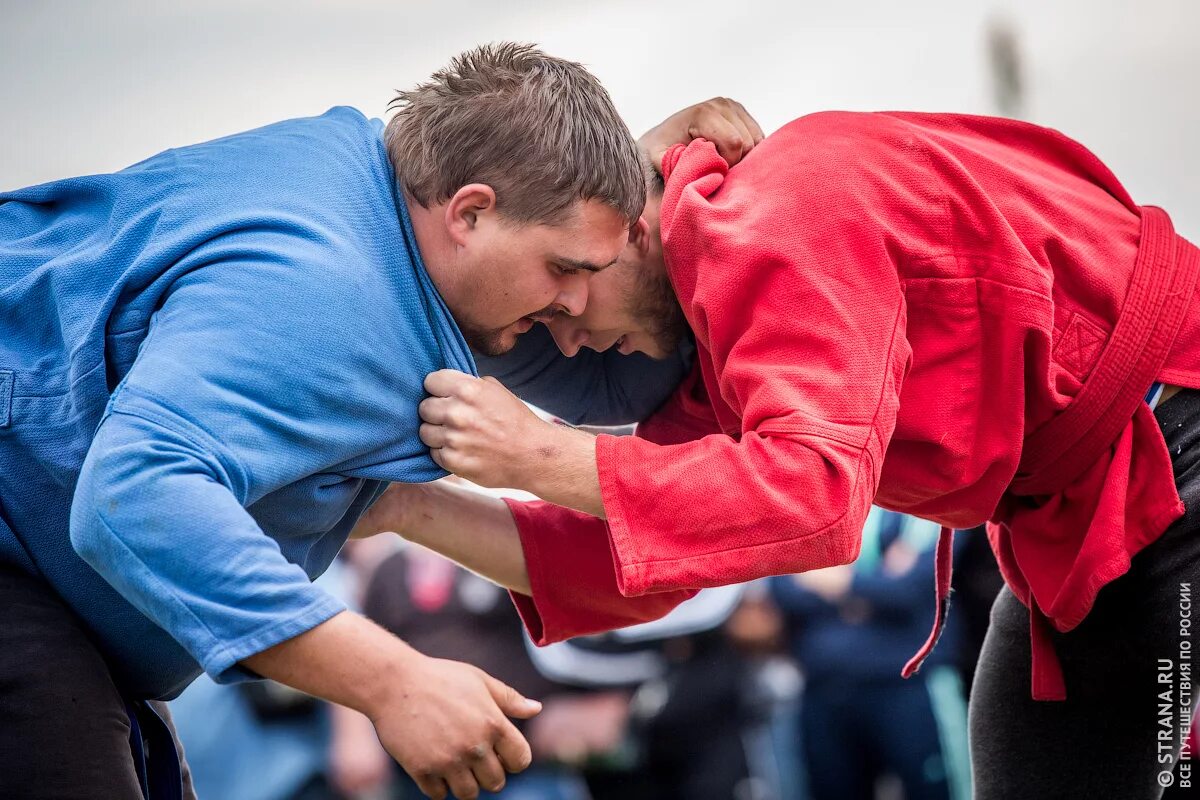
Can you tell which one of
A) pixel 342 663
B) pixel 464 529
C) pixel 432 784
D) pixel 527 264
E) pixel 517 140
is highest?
pixel 517 140

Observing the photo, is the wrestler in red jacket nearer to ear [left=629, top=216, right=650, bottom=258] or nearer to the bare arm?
ear [left=629, top=216, right=650, bottom=258]

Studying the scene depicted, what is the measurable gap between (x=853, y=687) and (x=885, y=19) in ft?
5.22

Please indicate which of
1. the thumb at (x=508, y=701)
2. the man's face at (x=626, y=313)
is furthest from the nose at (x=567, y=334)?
the thumb at (x=508, y=701)

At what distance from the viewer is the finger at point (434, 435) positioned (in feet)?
3.81

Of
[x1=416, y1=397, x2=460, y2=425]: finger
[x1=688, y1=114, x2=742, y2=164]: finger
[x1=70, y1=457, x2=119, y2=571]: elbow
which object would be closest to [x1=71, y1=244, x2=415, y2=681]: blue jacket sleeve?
[x1=70, y1=457, x2=119, y2=571]: elbow

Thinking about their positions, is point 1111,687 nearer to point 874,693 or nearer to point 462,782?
point 462,782

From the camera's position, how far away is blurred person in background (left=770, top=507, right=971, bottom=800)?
2787 mm

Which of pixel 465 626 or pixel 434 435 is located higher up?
pixel 434 435

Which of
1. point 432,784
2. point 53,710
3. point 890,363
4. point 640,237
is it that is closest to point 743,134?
point 640,237

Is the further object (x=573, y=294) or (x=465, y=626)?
(x=465, y=626)

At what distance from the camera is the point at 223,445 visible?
3.12 ft

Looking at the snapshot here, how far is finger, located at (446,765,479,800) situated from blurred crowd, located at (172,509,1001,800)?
180 cm

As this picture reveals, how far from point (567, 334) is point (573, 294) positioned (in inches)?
5.8

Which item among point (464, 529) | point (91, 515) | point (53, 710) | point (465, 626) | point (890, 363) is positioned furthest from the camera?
point (465, 626)
